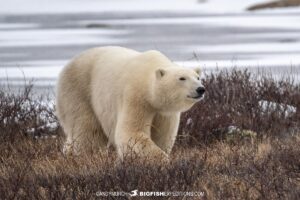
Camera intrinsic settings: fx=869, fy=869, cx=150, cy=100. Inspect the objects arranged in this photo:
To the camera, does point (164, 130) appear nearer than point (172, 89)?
No

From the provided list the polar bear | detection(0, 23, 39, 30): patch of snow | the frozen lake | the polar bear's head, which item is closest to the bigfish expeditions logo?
the polar bear

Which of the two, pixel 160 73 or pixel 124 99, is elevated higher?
pixel 160 73

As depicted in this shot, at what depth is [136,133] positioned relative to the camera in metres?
5.10

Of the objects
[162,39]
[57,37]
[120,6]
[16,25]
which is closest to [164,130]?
[162,39]

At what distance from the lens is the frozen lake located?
1245 cm

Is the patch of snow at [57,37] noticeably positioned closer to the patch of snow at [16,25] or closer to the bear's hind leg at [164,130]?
the patch of snow at [16,25]

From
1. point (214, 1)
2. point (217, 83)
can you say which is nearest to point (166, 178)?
point (217, 83)

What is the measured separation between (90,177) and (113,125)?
3.65 ft

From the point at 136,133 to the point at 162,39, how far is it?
12.8 m

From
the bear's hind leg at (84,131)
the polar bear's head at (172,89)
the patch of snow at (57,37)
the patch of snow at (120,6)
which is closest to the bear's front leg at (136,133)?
the polar bear's head at (172,89)

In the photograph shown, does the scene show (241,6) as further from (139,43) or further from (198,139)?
(198,139)

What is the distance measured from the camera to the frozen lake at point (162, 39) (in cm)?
1245

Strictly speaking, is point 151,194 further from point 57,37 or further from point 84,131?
point 57,37

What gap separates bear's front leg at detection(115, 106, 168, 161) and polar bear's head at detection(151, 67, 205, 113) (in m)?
0.11
